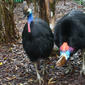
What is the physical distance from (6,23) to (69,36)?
3256mm

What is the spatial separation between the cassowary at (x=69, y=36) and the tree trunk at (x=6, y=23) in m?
2.88

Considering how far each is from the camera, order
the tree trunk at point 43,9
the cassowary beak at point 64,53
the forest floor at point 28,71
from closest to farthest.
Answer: the cassowary beak at point 64,53
the forest floor at point 28,71
the tree trunk at point 43,9

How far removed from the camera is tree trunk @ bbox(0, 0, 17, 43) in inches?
256

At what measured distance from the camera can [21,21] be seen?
10.8 meters

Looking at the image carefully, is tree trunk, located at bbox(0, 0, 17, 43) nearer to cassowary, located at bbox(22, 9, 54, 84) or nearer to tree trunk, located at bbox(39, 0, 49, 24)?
tree trunk, located at bbox(39, 0, 49, 24)

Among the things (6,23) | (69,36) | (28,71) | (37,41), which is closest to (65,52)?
(69,36)

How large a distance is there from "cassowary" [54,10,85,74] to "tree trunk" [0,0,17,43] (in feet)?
9.44

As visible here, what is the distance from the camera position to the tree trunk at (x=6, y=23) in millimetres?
6496

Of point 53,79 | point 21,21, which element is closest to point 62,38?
point 53,79

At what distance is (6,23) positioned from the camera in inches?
256

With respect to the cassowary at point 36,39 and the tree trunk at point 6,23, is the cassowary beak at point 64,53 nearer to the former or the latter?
the cassowary at point 36,39

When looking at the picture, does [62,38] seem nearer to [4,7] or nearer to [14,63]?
[14,63]

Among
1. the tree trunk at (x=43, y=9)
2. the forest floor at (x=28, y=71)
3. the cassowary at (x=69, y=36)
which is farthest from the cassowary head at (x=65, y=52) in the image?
the tree trunk at (x=43, y=9)

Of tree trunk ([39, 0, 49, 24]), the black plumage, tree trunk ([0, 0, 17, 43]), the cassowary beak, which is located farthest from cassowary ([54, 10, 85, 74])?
tree trunk ([0, 0, 17, 43])
